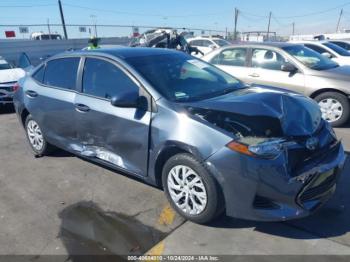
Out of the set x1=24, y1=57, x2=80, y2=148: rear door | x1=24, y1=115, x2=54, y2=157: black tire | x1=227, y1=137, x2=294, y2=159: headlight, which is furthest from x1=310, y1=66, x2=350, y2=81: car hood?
x1=24, y1=115, x2=54, y2=157: black tire

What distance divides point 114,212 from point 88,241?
1.73 feet

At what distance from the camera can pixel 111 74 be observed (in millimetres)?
3900

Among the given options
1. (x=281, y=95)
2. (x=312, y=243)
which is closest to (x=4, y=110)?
(x=281, y=95)

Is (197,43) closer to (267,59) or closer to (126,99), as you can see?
(267,59)

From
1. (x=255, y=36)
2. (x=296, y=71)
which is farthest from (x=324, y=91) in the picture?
(x=255, y=36)

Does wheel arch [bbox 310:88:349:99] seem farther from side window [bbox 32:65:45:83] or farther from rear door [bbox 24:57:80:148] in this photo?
side window [bbox 32:65:45:83]

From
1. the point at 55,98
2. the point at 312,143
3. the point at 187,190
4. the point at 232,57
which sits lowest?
the point at 187,190

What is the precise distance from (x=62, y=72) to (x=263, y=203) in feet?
10.3

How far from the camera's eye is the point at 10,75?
9.09 meters

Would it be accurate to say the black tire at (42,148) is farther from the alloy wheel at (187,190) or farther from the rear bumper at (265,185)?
the rear bumper at (265,185)

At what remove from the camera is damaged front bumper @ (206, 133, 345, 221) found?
2.79 meters

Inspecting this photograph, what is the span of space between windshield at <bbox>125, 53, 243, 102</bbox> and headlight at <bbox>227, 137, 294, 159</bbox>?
0.83 meters

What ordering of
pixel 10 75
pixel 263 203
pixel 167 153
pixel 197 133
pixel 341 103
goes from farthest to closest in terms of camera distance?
pixel 10 75 → pixel 341 103 → pixel 167 153 → pixel 197 133 → pixel 263 203

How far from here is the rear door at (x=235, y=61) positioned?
743cm
